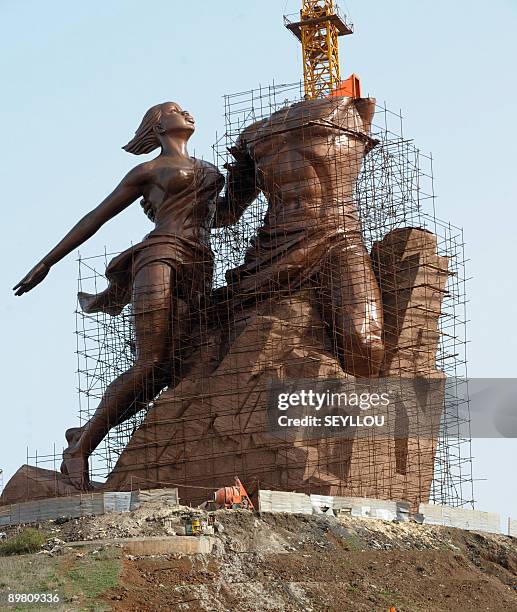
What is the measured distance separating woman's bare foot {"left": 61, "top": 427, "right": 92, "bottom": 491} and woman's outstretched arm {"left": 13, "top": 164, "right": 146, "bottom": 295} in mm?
4213

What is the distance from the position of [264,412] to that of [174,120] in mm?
7767

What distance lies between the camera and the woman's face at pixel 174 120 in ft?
139

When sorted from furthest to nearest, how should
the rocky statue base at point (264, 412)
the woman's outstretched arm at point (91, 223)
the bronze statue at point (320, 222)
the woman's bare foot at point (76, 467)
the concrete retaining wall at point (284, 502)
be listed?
the woman's outstretched arm at point (91, 223) → the woman's bare foot at point (76, 467) → the bronze statue at point (320, 222) → the rocky statue base at point (264, 412) → the concrete retaining wall at point (284, 502)

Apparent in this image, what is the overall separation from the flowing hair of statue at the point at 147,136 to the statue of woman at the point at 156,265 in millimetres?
23

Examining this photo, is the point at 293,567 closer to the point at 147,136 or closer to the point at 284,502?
the point at 284,502

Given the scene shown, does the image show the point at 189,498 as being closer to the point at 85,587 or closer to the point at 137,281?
the point at 137,281

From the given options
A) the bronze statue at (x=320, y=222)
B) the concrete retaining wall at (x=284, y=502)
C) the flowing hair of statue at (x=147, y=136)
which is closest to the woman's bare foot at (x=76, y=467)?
the bronze statue at (x=320, y=222)

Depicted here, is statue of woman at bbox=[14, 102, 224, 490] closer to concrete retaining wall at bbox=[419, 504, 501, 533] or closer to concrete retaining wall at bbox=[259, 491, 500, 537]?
concrete retaining wall at bbox=[259, 491, 500, 537]

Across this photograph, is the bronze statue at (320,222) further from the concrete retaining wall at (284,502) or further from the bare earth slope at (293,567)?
the bare earth slope at (293,567)

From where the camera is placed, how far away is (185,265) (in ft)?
135

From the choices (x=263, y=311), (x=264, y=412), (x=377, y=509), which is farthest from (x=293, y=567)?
(x=263, y=311)

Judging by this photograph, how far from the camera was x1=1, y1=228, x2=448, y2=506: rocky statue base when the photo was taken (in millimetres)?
38250

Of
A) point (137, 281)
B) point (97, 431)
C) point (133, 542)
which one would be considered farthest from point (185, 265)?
point (133, 542)

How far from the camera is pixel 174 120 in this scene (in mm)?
42312
